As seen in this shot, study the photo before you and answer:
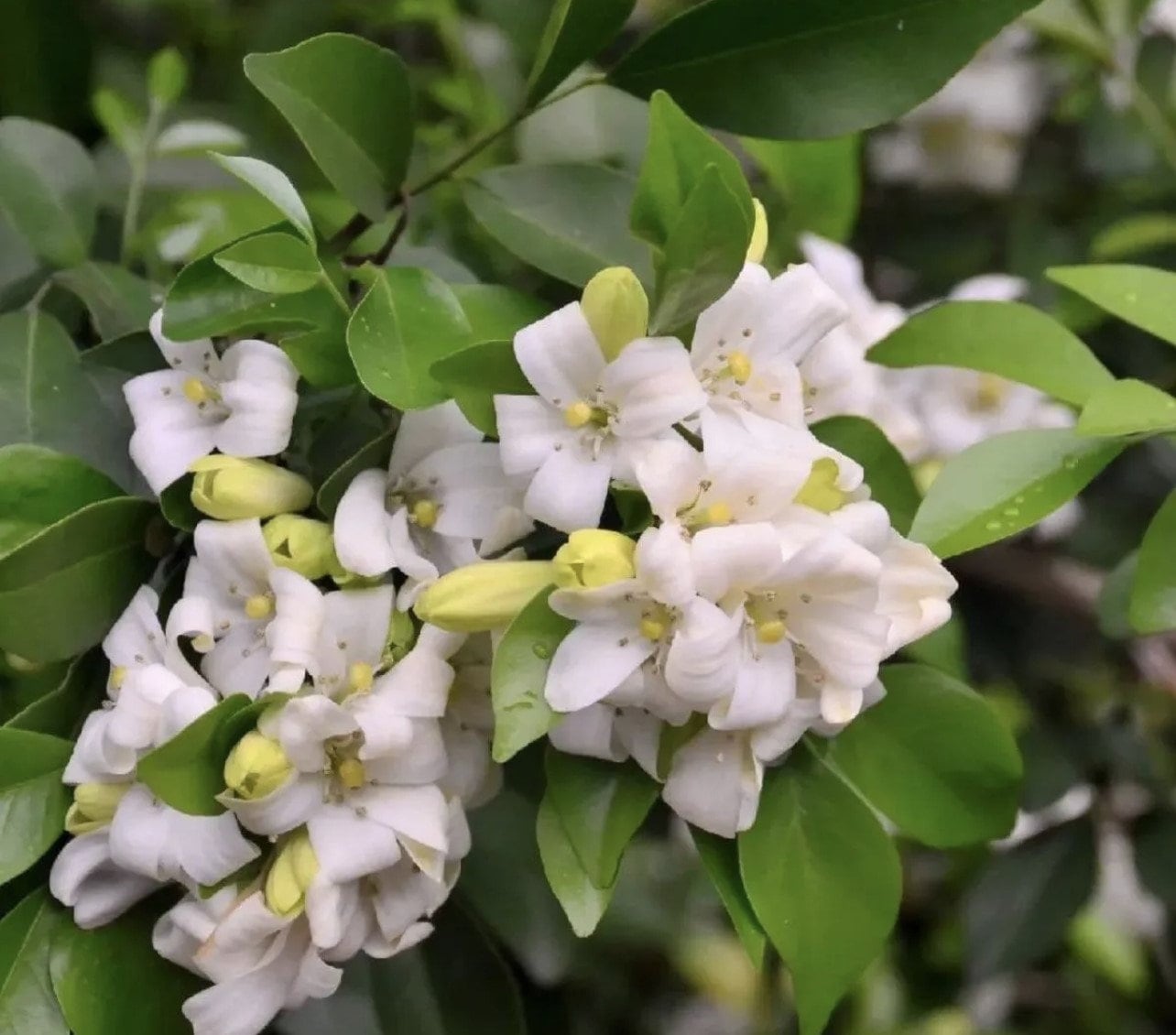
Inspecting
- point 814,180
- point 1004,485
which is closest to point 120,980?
point 1004,485

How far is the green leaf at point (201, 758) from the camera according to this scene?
338 millimetres

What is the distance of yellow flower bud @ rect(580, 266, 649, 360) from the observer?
35cm

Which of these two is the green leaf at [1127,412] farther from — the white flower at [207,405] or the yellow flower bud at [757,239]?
the white flower at [207,405]

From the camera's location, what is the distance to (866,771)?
0.42 meters

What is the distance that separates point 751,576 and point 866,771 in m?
0.12

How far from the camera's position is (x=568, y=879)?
368 millimetres

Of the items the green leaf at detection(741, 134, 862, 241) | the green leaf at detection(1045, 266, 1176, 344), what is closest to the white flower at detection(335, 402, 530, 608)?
the green leaf at detection(1045, 266, 1176, 344)

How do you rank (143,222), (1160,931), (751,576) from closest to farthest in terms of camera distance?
1. (751,576)
2. (143,222)
3. (1160,931)

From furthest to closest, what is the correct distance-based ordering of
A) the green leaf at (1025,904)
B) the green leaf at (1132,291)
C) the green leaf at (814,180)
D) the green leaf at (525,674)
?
the green leaf at (1025,904)
the green leaf at (814,180)
the green leaf at (1132,291)
the green leaf at (525,674)

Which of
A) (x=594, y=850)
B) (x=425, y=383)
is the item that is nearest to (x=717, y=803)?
(x=594, y=850)

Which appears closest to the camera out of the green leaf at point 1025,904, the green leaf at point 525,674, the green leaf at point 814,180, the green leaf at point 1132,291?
the green leaf at point 525,674

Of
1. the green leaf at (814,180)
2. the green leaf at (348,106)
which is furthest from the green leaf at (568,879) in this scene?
the green leaf at (814,180)

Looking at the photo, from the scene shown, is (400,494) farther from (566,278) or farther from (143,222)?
(143,222)

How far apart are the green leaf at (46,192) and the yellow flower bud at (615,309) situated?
0.24 meters
